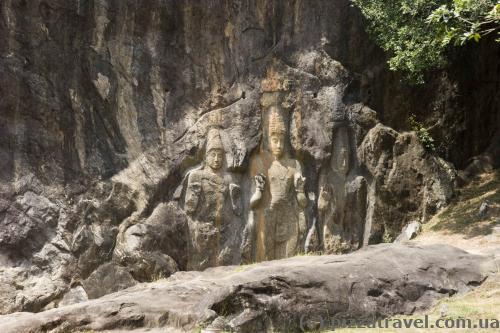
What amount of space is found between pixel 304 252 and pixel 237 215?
1740mm

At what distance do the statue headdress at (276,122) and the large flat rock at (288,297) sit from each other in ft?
14.4

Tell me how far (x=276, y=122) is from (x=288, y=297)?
20.9 ft

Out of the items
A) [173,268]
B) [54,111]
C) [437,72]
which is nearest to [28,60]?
[54,111]

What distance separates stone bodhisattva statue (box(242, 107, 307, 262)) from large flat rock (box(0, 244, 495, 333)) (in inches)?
123

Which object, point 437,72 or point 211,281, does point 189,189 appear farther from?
point 437,72

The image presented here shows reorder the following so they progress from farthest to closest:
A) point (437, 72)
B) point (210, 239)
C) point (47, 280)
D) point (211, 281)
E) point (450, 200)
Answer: point (437, 72)
point (450, 200)
point (210, 239)
point (47, 280)
point (211, 281)

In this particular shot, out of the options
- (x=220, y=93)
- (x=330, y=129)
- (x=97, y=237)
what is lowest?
(x=97, y=237)

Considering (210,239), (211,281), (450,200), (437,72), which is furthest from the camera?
(437,72)

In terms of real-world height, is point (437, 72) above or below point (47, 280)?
above

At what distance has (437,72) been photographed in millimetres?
17078

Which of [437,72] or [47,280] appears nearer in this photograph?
[47,280]

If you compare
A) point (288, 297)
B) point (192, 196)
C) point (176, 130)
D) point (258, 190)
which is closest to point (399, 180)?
point (258, 190)

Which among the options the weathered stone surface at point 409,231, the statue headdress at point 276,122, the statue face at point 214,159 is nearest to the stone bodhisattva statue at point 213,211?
the statue face at point 214,159

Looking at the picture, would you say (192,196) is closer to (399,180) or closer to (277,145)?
(277,145)
